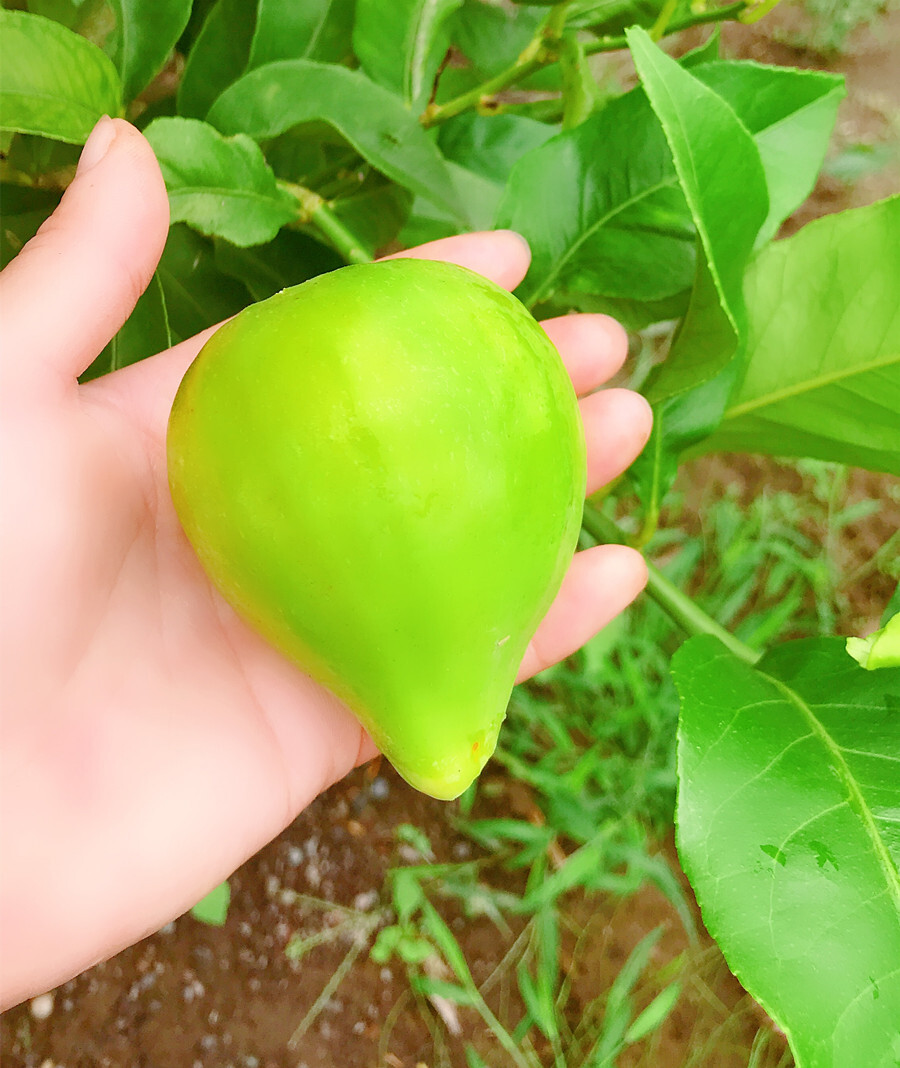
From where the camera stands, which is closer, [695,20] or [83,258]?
[83,258]

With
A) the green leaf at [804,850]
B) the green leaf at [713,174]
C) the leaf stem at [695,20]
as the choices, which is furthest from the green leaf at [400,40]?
the green leaf at [804,850]

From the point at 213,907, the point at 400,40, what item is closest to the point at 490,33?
the point at 400,40

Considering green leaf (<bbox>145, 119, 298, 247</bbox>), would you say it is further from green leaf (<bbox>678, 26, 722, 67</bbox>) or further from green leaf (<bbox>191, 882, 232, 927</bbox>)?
green leaf (<bbox>191, 882, 232, 927</bbox>)

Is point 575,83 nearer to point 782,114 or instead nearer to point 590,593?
A: point 782,114

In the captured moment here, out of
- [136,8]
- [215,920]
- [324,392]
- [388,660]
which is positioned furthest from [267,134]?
[215,920]

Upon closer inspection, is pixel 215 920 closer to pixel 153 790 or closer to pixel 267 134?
pixel 153 790

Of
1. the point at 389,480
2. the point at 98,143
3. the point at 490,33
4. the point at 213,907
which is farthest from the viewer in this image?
the point at 213,907
